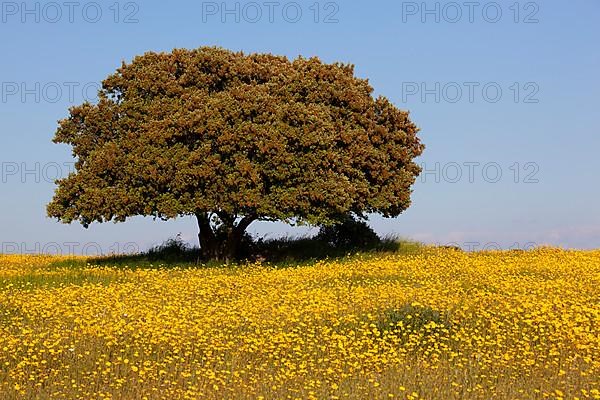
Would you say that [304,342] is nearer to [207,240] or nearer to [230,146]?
[230,146]

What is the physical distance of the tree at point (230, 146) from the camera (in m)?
29.9

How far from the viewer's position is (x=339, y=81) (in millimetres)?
33625

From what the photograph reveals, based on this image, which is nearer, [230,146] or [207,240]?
[230,146]

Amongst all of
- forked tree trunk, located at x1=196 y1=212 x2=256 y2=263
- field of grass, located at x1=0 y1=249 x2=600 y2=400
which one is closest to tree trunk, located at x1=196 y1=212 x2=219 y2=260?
forked tree trunk, located at x1=196 y1=212 x2=256 y2=263

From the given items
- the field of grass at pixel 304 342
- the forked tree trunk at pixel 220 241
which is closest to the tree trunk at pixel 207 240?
the forked tree trunk at pixel 220 241

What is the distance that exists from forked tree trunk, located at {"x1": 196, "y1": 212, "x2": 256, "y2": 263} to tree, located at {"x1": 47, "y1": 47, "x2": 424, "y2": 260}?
0.06m

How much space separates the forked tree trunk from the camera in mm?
33938

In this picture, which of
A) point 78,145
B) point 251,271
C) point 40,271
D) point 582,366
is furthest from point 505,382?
point 78,145

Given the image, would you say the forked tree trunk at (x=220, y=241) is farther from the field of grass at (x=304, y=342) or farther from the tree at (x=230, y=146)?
the field of grass at (x=304, y=342)

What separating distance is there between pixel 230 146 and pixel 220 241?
22.1ft

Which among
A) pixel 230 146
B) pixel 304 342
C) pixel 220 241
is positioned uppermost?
pixel 230 146

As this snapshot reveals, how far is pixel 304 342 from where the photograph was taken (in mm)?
14070

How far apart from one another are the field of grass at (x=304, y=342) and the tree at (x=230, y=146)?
28.2 feet

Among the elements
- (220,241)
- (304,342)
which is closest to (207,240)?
(220,241)
